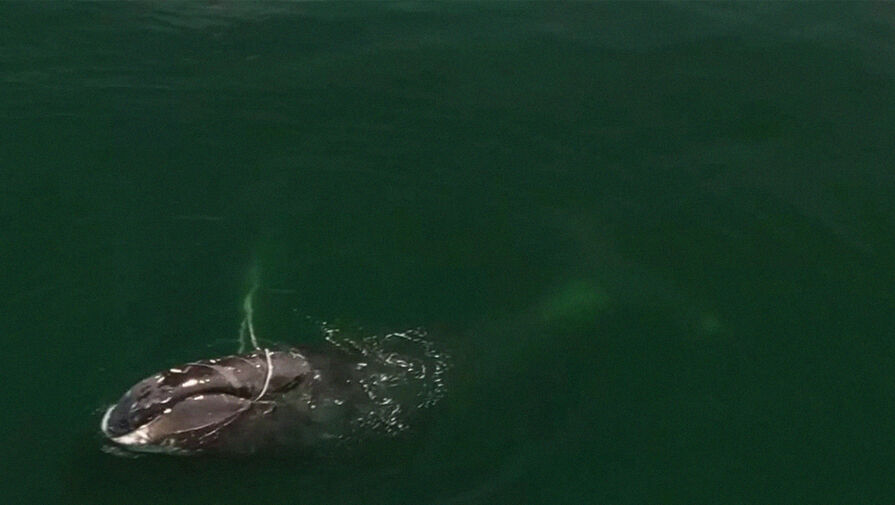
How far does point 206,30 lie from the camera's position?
133ft

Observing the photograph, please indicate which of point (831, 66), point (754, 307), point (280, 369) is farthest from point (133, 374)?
point (831, 66)

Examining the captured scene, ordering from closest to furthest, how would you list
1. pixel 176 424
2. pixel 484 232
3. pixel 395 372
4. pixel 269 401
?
pixel 176 424 → pixel 269 401 → pixel 395 372 → pixel 484 232

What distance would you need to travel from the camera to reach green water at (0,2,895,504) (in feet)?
86.2

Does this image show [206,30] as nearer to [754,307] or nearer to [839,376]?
[754,307]

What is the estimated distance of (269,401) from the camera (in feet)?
83.7

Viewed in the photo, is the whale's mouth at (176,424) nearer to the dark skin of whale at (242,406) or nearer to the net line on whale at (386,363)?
the dark skin of whale at (242,406)

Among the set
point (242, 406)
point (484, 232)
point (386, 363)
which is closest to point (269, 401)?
point (242, 406)

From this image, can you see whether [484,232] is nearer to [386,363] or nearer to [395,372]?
A: [386,363]

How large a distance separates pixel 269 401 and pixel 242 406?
0.79 meters

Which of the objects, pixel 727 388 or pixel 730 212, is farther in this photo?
pixel 730 212

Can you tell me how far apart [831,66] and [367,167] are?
21.8 meters

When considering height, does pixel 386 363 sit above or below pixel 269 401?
below

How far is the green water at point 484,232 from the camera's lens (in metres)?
26.3

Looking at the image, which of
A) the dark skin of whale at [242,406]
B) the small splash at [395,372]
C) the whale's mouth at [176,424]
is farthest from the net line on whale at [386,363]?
the whale's mouth at [176,424]
